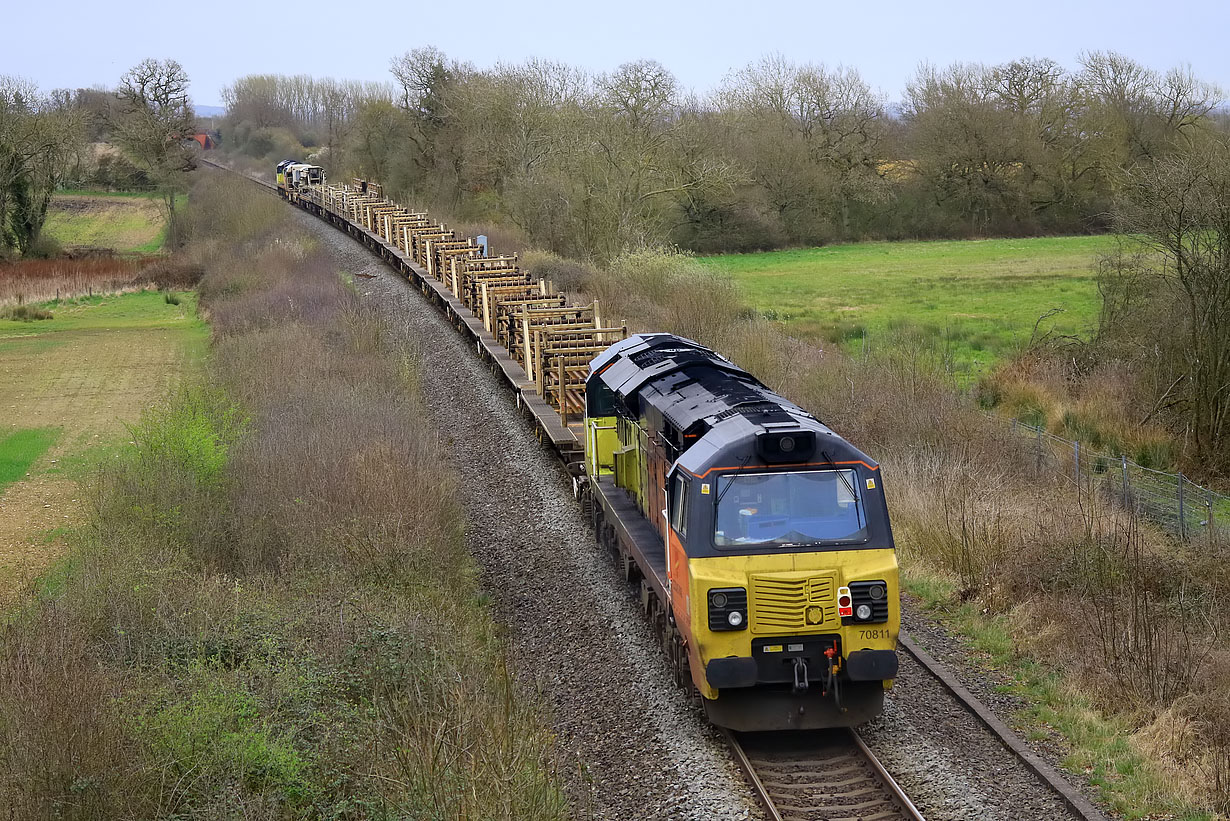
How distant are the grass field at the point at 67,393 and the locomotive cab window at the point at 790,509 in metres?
9.27

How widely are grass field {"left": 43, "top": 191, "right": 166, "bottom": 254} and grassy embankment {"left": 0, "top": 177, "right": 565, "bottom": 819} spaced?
58.1 metres

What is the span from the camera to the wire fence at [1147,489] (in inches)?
675

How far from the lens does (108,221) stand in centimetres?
7962

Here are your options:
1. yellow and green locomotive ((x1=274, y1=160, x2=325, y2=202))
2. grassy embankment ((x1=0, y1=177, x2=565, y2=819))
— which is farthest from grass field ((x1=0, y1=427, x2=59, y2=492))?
yellow and green locomotive ((x1=274, y1=160, x2=325, y2=202))

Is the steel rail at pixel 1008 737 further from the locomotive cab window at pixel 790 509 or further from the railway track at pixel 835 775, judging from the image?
the locomotive cab window at pixel 790 509

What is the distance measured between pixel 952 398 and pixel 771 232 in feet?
165

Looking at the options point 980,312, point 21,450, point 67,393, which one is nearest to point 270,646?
point 21,450

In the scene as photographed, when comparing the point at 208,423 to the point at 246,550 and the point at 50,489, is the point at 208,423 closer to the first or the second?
the point at 246,550

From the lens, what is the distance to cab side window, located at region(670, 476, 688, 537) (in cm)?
1035

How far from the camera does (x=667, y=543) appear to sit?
11.3 m

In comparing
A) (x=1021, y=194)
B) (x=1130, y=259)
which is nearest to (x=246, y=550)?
(x=1130, y=259)

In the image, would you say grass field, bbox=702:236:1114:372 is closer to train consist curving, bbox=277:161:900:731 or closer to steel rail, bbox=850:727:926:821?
train consist curving, bbox=277:161:900:731

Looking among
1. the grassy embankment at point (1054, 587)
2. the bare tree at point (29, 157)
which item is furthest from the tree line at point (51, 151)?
the grassy embankment at point (1054, 587)

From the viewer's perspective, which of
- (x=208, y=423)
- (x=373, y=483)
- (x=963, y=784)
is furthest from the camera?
(x=208, y=423)
